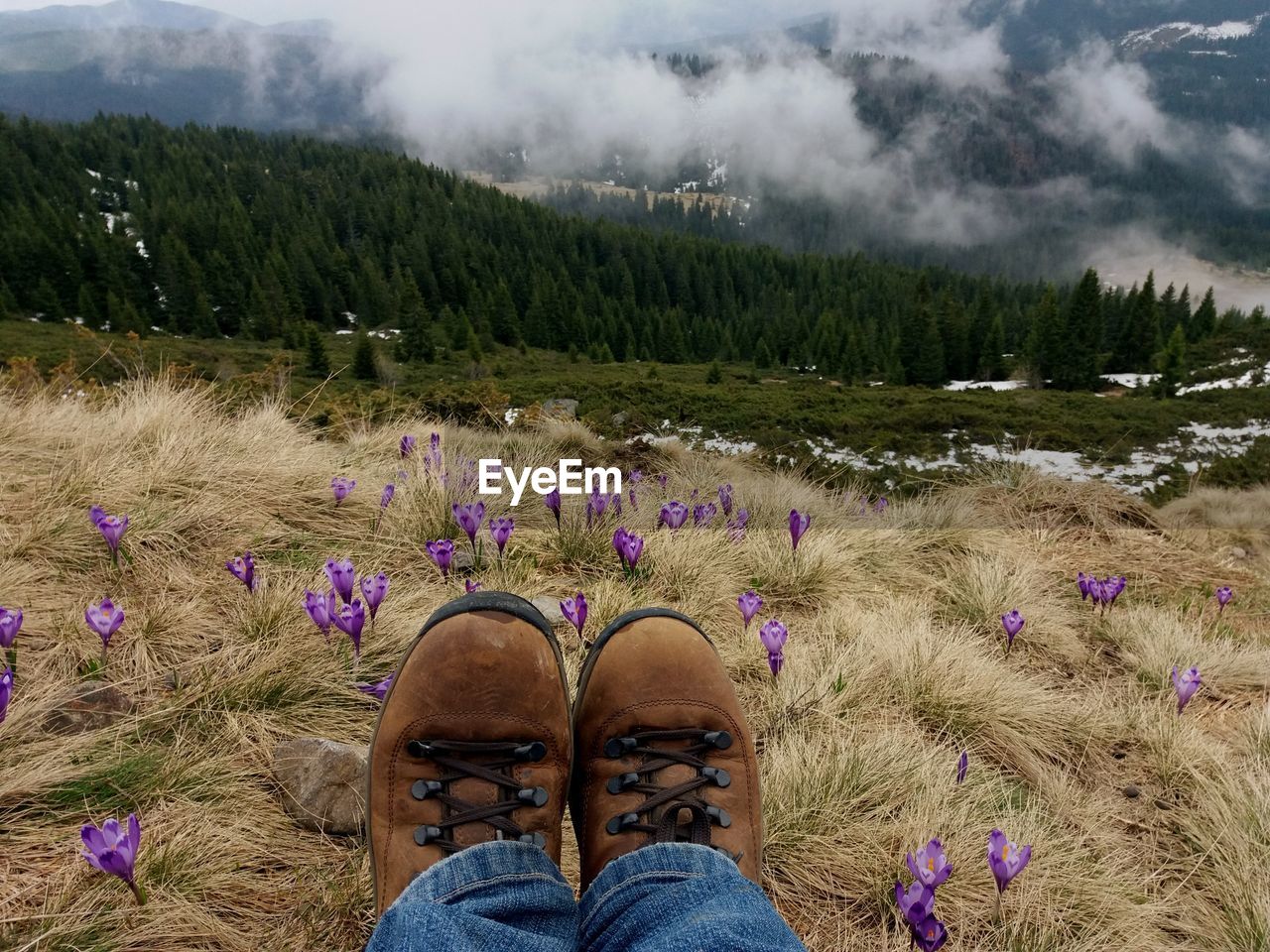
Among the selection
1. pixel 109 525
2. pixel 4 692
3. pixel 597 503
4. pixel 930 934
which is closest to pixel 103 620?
pixel 4 692

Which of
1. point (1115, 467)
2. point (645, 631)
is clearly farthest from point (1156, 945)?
point (1115, 467)

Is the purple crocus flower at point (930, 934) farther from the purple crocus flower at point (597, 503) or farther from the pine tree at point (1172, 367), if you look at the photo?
the pine tree at point (1172, 367)

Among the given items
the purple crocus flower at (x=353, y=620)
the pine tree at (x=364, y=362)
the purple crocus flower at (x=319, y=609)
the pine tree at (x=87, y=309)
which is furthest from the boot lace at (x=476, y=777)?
the pine tree at (x=87, y=309)

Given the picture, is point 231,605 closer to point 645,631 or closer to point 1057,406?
point 645,631

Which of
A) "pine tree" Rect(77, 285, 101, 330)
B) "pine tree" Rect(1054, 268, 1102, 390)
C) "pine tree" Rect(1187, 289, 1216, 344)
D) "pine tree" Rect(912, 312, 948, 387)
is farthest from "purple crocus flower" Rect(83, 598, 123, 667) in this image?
"pine tree" Rect(1187, 289, 1216, 344)

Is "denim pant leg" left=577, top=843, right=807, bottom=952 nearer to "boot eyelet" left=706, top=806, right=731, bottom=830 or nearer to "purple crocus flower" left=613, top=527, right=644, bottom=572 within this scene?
"boot eyelet" left=706, top=806, right=731, bottom=830

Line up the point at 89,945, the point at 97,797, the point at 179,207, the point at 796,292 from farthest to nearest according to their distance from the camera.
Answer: the point at 796,292, the point at 179,207, the point at 97,797, the point at 89,945
